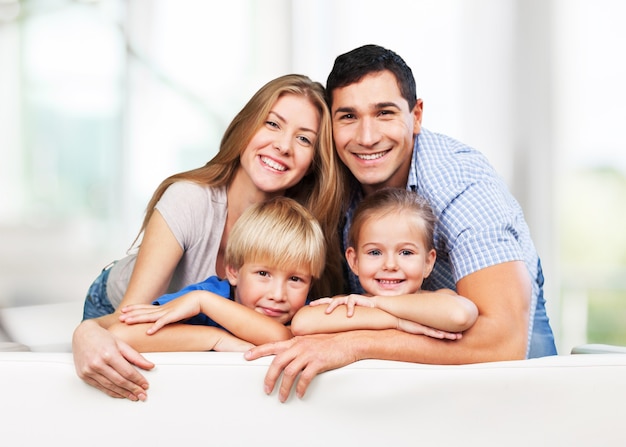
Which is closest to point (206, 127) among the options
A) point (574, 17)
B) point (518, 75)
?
point (518, 75)

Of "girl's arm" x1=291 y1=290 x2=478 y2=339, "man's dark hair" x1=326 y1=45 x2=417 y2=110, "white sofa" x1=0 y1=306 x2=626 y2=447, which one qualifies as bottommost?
"white sofa" x1=0 y1=306 x2=626 y2=447

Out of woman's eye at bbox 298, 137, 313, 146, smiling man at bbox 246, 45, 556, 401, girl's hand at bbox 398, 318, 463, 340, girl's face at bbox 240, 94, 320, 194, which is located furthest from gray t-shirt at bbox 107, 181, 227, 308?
girl's hand at bbox 398, 318, 463, 340

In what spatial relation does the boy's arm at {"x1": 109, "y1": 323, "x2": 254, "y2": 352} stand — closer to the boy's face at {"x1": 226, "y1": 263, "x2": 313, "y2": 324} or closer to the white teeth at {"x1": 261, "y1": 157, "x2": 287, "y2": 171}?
the boy's face at {"x1": 226, "y1": 263, "x2": 313, "y2": 324}

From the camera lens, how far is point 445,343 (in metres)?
1.39

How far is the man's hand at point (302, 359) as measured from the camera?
4.11 feet

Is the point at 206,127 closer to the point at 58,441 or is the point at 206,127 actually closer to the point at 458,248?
the point at 458,248

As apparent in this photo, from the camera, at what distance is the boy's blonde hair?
1.65m

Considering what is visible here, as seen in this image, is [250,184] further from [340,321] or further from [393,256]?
[340,321]

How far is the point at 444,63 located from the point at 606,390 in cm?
262

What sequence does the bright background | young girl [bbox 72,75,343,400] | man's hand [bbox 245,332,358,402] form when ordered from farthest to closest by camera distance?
the bright background → young girl [bbox 72,75,343,400] → man's hand [bbox 245,332,358,402]

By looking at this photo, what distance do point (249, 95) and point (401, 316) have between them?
111 inches

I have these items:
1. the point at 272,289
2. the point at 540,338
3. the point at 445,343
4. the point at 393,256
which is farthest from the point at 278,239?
the point at 540,338

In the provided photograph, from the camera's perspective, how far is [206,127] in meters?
4.06

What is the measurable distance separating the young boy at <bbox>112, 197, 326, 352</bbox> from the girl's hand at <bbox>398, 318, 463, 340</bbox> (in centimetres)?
24
